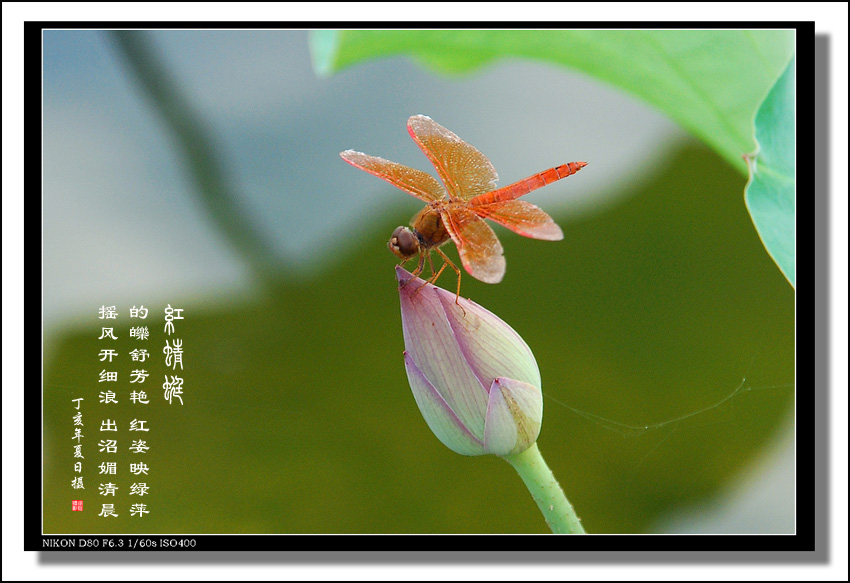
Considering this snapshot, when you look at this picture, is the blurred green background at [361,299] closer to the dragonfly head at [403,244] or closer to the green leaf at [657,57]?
the green leaf at [657,57]

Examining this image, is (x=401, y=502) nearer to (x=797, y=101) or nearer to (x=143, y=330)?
(x=143, y=330)

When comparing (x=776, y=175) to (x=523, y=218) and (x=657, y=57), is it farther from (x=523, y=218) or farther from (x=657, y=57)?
(x=523, y=218)

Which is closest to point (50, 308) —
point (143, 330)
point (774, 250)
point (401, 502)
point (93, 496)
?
point (143, 330)

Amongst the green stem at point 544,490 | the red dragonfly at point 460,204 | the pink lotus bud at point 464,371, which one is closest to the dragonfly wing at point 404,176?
the red dragonfly at point 460,204

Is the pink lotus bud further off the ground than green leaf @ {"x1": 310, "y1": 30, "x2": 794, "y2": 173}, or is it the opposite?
green leaf @ {"x1": 310, "y1": 30, "x2": 794, "y2": 173}

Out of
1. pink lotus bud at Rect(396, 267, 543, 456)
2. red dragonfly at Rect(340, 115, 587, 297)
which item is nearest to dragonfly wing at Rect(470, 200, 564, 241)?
red dragonfly at Rect(340, 115, 587, 297)

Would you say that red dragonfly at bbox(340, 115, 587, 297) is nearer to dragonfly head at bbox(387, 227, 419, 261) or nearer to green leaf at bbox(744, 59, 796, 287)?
dragonfly head at bbox(387, 227, 419, 261)
